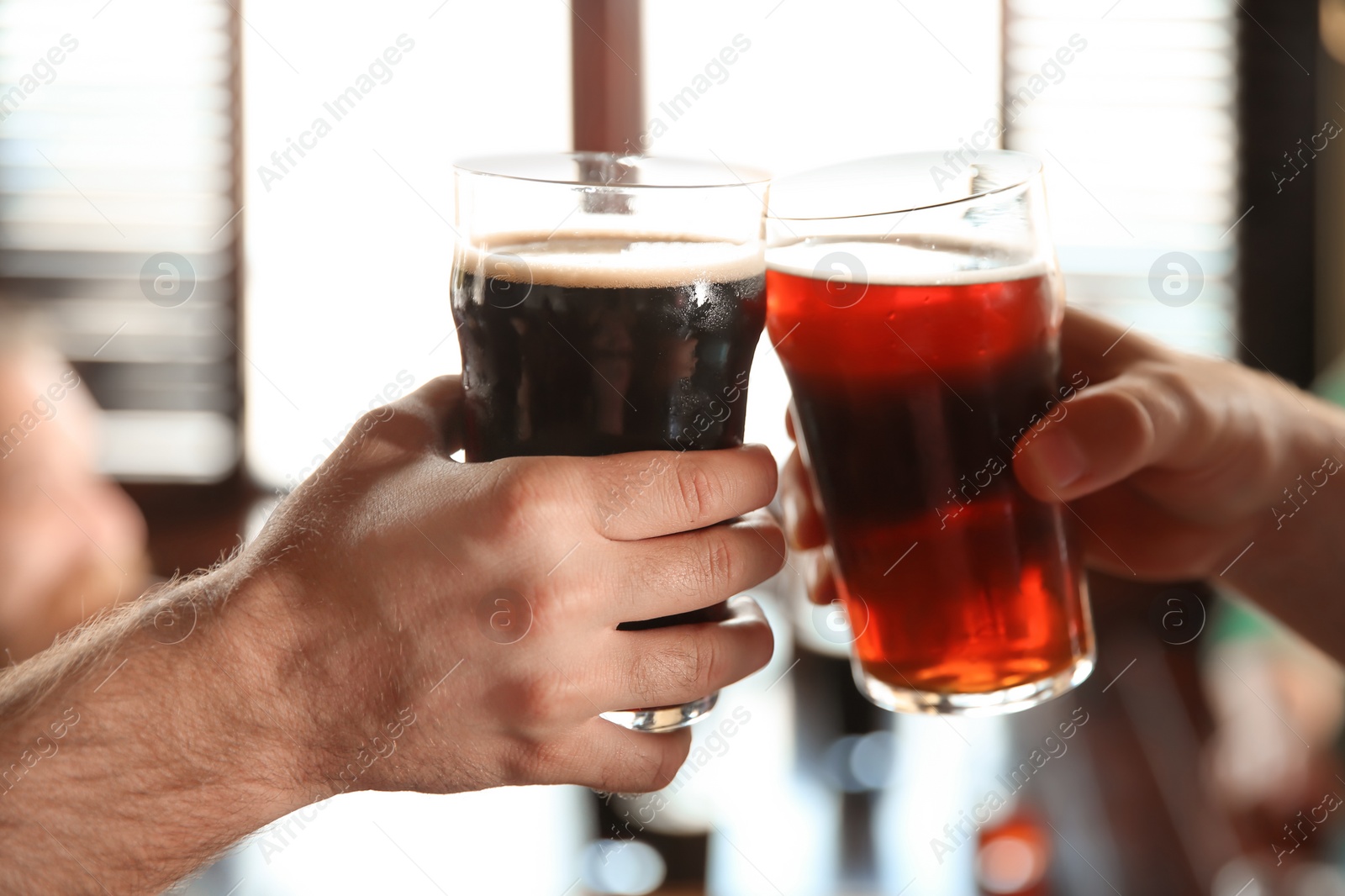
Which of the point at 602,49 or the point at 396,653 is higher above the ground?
the point at 602,49

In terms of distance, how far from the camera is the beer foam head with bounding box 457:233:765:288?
1.00m

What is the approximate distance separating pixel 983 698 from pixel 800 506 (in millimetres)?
439

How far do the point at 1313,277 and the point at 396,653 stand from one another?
4.40 m

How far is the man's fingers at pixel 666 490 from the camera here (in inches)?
35.7

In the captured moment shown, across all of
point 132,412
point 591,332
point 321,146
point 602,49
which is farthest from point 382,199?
point 591,332

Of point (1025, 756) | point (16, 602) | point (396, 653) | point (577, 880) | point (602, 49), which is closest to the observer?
point (396, 653)

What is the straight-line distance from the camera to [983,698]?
3.72 feet

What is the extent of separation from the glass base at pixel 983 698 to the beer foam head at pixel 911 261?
16.9 inches

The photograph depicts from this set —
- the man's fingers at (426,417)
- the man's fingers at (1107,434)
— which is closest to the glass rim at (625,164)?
the man's fingers at (426,417)

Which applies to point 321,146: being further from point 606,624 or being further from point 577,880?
point 606,624

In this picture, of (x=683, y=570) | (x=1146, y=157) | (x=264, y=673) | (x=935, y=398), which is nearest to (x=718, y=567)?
(x=683, y=570)

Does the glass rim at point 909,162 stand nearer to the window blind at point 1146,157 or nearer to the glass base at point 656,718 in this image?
the glass base at point 656,718

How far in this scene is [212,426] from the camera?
430 cm

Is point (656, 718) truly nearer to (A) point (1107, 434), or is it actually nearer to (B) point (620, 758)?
(B) point (620, 758)
